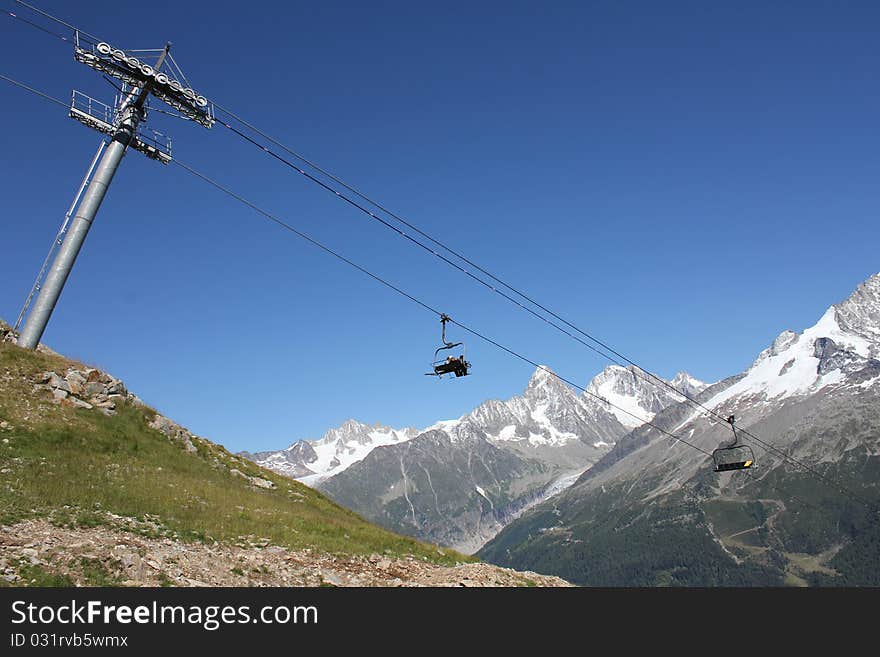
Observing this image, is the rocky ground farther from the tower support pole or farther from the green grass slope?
the tower support pole

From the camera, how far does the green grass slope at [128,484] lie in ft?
92.4

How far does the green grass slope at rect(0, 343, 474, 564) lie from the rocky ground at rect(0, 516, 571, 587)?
1265 mm

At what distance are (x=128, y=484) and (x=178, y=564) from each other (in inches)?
432

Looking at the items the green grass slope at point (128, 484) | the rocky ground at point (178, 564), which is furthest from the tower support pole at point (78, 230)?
the rocky ground at point (178, 564)

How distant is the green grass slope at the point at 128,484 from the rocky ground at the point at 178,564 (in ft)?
4.15

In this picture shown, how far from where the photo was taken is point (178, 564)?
24.3 meters

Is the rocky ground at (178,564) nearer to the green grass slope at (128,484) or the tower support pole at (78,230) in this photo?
the green grass slope at (128,484)

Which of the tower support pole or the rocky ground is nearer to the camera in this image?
the rocky ground

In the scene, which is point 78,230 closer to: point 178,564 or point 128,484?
point 128,484

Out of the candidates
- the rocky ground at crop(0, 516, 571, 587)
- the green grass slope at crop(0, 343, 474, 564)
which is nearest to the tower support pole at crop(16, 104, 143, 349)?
the green grass slope at crop(0, 343, 474, 564)

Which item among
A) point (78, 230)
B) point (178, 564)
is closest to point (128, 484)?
point (178, 564)

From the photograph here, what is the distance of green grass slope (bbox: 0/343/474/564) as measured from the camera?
28156 millimetres
